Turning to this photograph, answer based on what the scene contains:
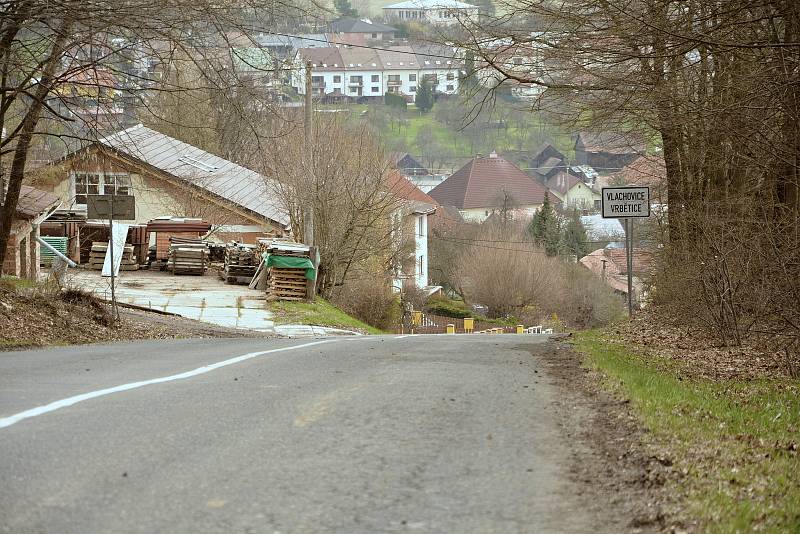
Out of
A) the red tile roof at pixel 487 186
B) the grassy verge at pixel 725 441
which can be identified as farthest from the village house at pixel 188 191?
the red tile roof at pixel 487 186

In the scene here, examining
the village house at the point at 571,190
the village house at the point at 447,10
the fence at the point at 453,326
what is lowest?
the fence at the point at 453,326

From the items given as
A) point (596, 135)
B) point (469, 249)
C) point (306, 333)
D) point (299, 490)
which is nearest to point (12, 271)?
point (306, 333)

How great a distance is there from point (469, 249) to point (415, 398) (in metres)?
65.6

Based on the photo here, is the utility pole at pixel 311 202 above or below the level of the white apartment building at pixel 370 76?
below

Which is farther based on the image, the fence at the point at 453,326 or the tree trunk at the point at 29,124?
the fence at the point at 453,326

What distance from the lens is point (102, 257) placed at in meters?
42.7

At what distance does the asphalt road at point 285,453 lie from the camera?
5.41 metres

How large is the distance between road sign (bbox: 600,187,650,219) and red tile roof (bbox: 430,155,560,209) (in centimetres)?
7961

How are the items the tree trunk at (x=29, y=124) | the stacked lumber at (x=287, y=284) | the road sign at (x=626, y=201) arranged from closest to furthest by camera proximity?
the tree trunk at (x=29, y=124) < the road sign at (x=626, y=201) < the stacked lumber at (x=287, y=284)

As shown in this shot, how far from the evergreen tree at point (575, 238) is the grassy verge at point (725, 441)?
75.6 m

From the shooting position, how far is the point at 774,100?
13.7 metres

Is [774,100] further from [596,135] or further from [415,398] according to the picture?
[596,135]

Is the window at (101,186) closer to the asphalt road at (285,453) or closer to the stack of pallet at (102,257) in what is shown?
the stack of pallet at (102,257)

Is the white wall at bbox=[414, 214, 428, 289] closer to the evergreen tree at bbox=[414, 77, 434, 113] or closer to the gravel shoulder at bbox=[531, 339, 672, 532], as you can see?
the evergreen tree at bbox=[414, 77, 434, 113]
